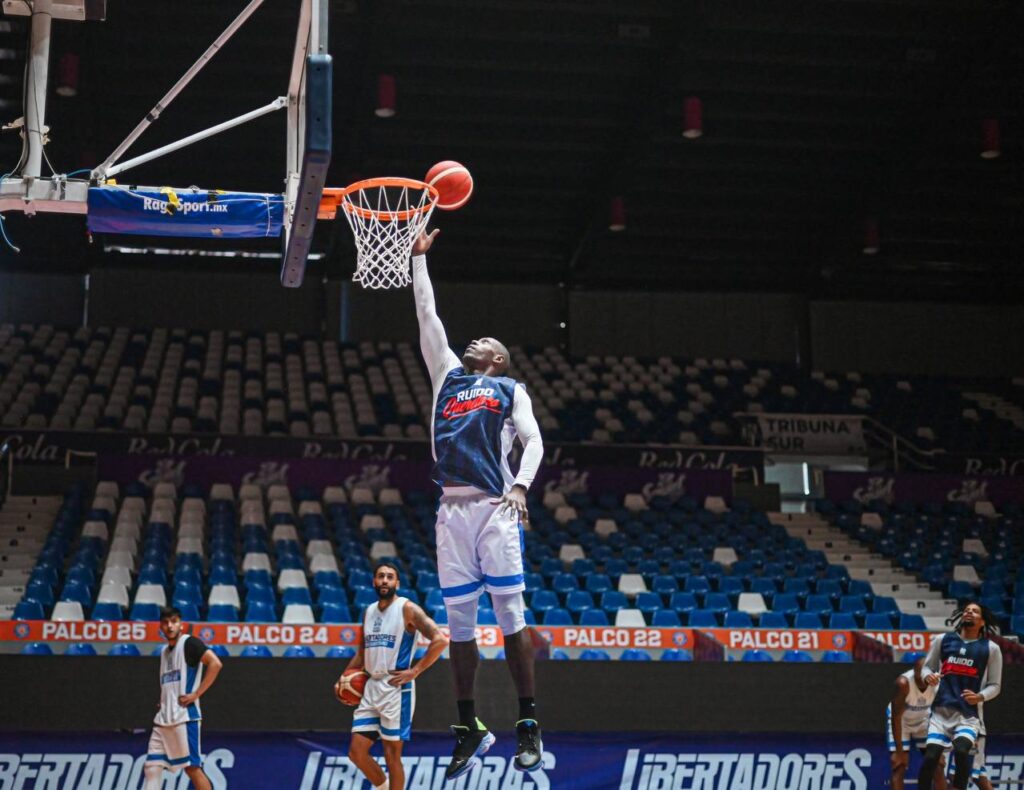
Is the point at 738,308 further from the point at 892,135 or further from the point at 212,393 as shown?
the point at 212,393

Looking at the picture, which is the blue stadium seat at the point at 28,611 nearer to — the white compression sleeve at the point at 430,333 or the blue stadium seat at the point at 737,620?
the blue stadium seat at the point at 737,620

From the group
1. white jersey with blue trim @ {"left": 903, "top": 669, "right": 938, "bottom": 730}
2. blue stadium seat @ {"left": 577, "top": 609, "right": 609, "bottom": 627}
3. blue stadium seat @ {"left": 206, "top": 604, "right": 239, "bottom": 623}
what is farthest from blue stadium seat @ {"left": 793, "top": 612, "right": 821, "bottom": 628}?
blue stadium seat @ {"left": 206, "top": 604, "right": 239, "bottom": 623}

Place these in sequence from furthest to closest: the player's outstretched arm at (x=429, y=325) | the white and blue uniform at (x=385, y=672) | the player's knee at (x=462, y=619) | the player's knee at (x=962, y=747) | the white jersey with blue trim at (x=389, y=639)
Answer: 1. the player's knee at (x=962, y=747)
2. the white jersey with blue trim at (x=389, y=639)
3. the white and blue uniform at (x=385, y=672)
4. the player's outstretched arm at (x=429, y=325)
5. the player's knee at (x=462, y=619)

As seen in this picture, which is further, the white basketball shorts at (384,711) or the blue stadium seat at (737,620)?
the blue stadium seat at (737,620)

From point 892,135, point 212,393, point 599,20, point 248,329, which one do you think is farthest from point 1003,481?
point 248,329

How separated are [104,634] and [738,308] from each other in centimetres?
1906

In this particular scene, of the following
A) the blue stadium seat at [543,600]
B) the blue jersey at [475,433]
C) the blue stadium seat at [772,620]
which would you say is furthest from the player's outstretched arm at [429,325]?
the blue stadium seat at [772,620]

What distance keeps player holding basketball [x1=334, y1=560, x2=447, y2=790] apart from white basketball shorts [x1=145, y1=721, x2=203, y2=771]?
51.7 inches

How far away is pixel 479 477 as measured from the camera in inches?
219

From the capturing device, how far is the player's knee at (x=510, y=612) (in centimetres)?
550

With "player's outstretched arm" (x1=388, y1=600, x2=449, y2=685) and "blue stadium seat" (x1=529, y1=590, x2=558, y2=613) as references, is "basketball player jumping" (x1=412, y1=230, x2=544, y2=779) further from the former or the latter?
"blue stadium seat" (x1=529, y1=590, x2=558, y2=613)

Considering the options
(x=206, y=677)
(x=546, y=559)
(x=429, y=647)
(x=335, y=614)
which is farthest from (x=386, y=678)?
(x=546, y=559)

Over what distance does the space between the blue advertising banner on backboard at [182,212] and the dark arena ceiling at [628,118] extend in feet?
37.1

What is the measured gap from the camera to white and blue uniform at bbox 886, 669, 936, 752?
432 inches
